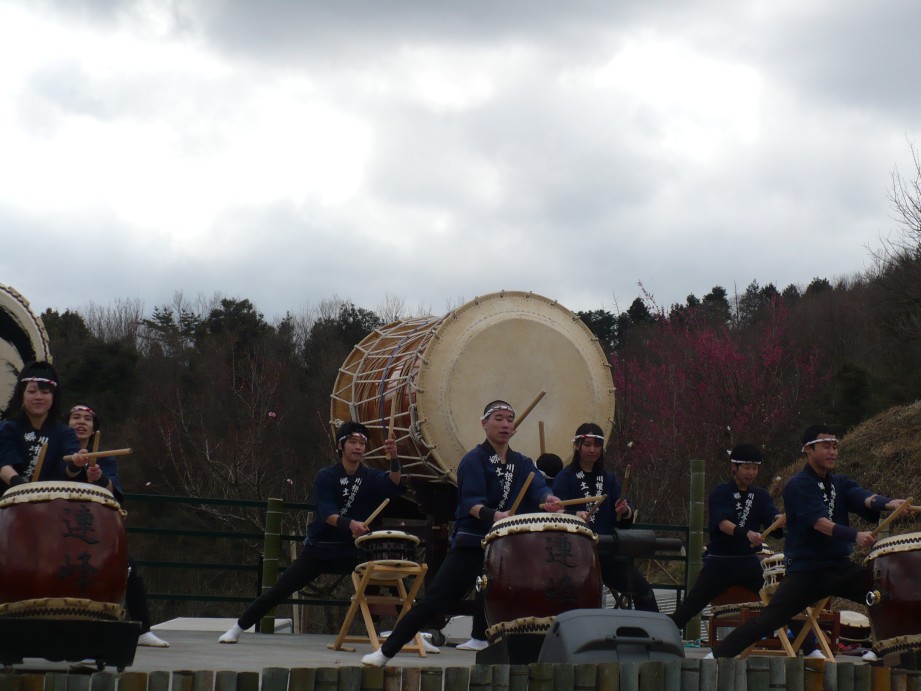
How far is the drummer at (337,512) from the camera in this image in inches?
265

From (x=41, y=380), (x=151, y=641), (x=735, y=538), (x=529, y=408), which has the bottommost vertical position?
(x=151, y=641)

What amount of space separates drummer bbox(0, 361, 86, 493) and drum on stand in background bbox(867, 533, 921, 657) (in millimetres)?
3702

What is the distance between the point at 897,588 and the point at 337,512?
3.06 meters

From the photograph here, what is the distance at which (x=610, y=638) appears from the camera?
453 centimetres

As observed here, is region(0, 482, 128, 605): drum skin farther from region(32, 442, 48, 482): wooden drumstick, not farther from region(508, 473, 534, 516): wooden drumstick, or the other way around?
region(508, 473, 534, 516): wooden drumstick

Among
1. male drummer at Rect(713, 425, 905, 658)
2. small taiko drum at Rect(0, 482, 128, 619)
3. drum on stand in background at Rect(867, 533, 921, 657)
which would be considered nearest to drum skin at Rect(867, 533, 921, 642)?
drum on stand in background at Rect(867, 533, 921, 657)

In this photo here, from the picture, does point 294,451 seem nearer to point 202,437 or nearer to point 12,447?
point 202,437

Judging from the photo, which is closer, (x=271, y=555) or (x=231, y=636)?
(x=231, y=636)

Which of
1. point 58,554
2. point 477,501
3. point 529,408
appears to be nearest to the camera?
point 58,554

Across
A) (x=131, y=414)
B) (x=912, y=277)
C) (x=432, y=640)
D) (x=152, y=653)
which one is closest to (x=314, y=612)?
(x=131, y=414)

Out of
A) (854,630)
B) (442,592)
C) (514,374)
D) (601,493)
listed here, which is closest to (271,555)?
(514,374)

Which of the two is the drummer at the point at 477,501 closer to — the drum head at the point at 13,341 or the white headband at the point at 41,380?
the white headband at the point at 41,380

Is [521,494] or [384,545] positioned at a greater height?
[521,494]

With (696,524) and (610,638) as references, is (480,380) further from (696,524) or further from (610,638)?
(610,638)
